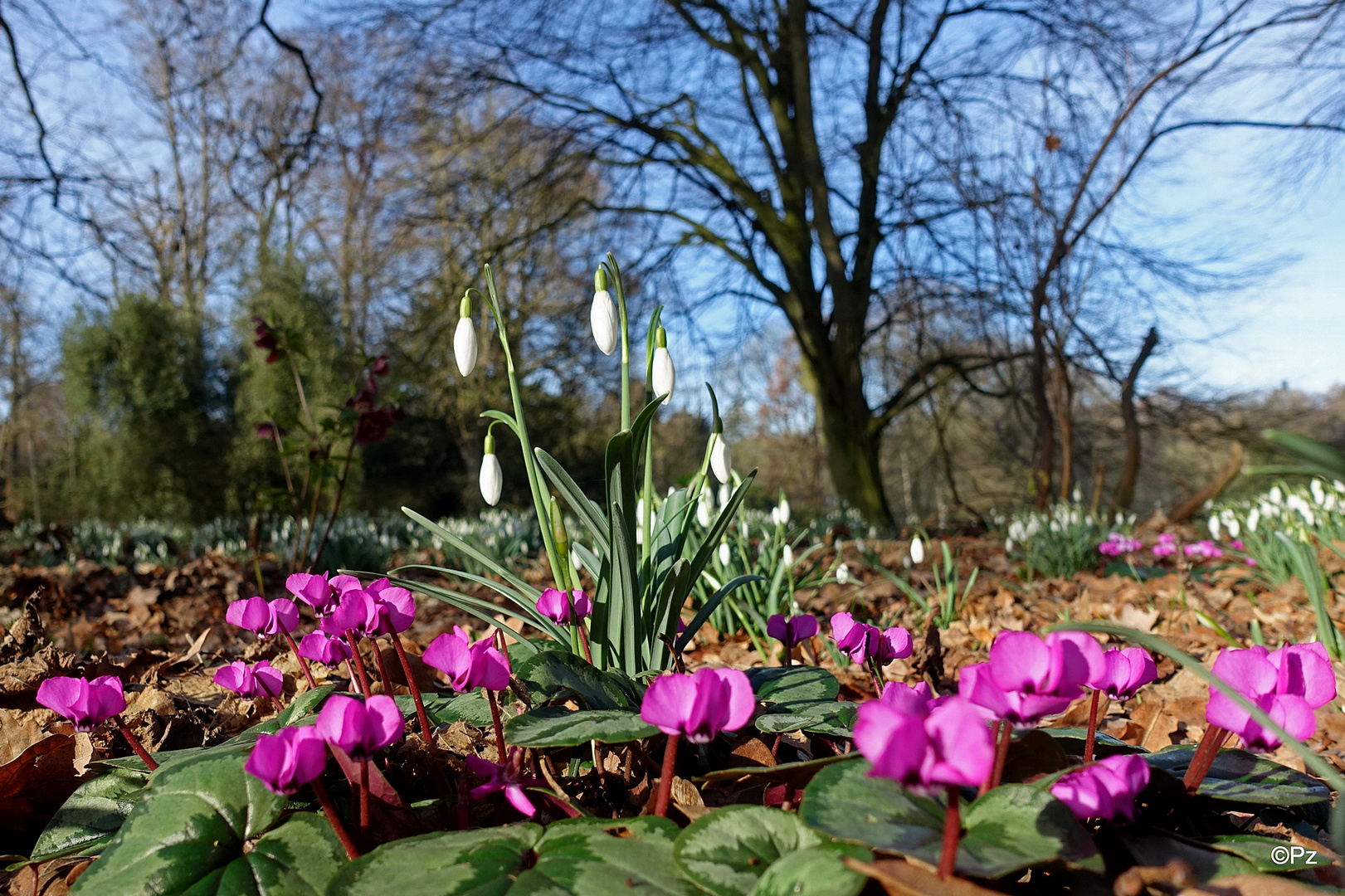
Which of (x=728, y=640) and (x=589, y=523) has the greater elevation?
(x=589, y=523)

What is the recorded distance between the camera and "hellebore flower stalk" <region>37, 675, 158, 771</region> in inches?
36.8

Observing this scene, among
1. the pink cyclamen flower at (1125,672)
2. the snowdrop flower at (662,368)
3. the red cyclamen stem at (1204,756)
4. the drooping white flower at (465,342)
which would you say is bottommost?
the red cyclamen stem at (1204,756)

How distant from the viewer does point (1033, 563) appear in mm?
4816

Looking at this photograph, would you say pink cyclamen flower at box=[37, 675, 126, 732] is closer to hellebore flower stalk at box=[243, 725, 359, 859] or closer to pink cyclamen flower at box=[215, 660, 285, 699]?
pink cyclamen flower at box=[215, 660, 285, 699]

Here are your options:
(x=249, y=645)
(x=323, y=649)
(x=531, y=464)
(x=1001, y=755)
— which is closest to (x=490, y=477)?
(x=531, y=464)

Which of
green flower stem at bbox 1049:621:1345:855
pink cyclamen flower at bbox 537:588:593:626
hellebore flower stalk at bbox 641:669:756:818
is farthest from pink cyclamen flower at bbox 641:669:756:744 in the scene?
pink cyclamen flower at bbox 537:588:593:626

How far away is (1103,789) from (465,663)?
2.14ft

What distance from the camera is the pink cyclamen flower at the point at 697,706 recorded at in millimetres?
737

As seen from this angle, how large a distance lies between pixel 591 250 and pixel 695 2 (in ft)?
11.3

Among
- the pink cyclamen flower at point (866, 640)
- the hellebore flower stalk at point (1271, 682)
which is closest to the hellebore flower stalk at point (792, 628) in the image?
the pink cyclamen flower at point (866, 640)

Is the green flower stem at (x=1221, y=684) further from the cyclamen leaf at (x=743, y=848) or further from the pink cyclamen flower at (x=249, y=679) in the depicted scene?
the pink cyclamen flower at (x=249, y=679)

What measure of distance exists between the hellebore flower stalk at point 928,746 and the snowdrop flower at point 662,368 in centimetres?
95

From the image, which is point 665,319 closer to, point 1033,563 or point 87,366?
point 1033,563

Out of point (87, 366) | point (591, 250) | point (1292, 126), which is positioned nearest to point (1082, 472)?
point (1292, 126)
